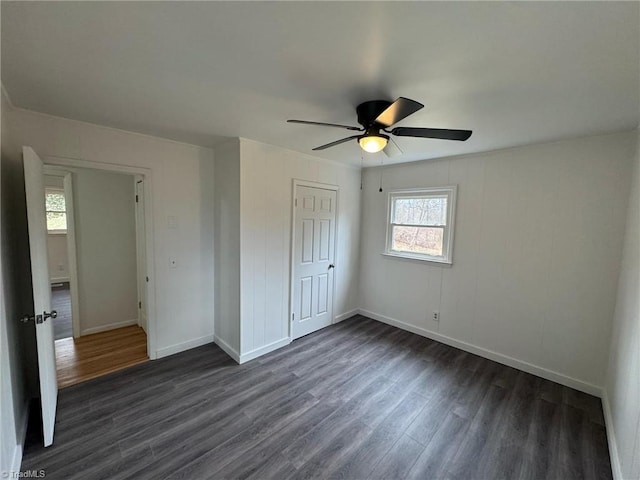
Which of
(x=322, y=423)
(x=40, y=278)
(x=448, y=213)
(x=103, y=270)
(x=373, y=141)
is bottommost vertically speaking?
(x=322, y=423)

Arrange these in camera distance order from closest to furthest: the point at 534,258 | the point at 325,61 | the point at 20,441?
the point at 325,61
the point at 20,441
the point at 534,258

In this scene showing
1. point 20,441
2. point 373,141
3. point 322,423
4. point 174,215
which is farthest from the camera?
point 174,215


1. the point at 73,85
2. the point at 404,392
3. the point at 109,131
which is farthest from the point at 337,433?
the point at 109,131

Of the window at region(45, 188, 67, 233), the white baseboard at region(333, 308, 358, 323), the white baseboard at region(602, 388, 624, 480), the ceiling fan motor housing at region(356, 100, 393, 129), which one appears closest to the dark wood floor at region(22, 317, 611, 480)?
the white baseboard at region(602, 388, 624, 480)

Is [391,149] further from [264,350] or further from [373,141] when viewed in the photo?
[264,350]

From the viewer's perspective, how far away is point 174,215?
302 centimetres

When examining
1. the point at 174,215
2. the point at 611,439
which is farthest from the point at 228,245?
the point at 611,439

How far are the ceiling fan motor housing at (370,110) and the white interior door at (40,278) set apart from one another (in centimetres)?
223

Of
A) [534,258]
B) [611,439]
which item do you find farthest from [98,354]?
[534,258]

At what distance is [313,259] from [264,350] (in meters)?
1.30

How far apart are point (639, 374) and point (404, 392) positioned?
1.62 meters

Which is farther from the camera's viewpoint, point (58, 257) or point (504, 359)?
point (58, 257)

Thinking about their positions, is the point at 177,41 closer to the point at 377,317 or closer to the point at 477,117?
the point at 477,117

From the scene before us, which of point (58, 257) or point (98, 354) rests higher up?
point (58, 257)
